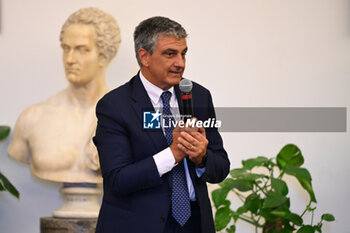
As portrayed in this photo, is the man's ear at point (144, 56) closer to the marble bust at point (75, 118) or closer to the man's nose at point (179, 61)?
the man's nose at point (179, 61)

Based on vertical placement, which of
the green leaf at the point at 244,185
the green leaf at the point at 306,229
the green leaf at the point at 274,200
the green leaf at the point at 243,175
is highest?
the green leaf at the point at 243,175

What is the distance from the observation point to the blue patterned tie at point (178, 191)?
77.2 inches

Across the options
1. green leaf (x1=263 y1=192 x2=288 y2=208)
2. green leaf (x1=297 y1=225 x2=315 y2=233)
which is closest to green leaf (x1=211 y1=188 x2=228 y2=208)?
green leaf (x1=263 y1=192 x2=288 y2=208)

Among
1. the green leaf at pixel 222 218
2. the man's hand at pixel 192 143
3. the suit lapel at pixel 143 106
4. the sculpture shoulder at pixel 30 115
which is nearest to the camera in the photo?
the man's hand at pixel 192 143

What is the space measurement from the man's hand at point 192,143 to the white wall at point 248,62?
2.58 m

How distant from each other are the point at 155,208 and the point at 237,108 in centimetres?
261

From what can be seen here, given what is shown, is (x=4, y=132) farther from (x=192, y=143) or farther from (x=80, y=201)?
(x=192, y=143)

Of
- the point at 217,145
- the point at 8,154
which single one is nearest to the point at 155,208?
the point at 217,145

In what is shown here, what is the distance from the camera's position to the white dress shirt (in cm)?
192

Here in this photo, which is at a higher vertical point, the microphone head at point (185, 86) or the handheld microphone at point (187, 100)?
the microphone head at point (185, 86)

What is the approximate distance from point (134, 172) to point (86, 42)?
206 cm

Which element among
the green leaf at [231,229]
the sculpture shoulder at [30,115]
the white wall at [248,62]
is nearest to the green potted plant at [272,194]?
the green leaf at [231,229]

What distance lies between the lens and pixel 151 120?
2.03 m

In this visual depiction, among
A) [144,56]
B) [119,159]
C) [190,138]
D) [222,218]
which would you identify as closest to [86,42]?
[222,218]
